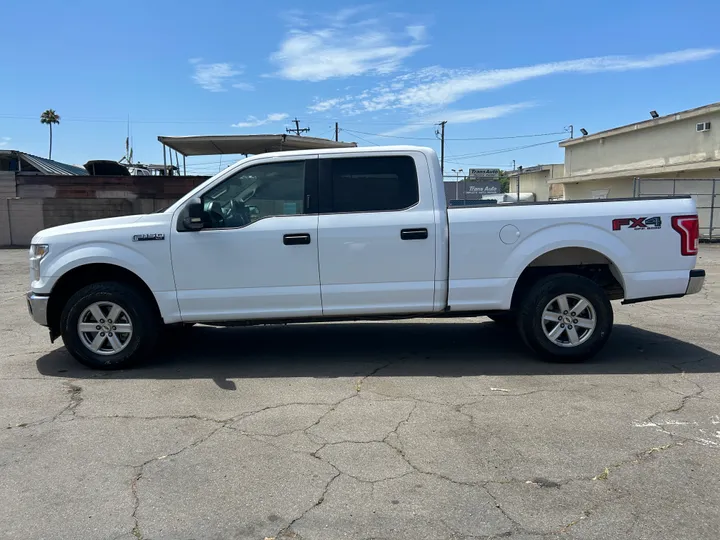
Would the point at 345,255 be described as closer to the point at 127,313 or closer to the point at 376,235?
the point at 376,235

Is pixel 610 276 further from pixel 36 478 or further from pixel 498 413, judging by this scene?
pixel 36 478

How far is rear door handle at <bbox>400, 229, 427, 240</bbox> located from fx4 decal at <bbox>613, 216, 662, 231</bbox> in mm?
1881

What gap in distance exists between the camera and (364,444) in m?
3.75

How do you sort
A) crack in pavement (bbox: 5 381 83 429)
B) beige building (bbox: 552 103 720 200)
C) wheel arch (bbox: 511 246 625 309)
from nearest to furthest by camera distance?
crack in pavement (bbox: 5 381 83 429) → wheel arch (bbox: 511 246 625 309) → beige building (bbox: 552 103 720 200)

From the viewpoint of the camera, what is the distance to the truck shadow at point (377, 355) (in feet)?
17.5

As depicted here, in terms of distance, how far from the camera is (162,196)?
21.7 m

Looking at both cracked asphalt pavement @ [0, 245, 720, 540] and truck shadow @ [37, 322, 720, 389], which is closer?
cracked asphalt pavement @ [0, 245, 720, 540]

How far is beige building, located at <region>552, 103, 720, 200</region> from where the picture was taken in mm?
22500

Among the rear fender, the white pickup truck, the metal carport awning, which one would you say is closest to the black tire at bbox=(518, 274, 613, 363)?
the white pickup truck

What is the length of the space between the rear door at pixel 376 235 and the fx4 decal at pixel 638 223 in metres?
1.82

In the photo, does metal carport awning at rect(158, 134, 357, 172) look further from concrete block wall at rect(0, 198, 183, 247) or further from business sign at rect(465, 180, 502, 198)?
business sign at rect(465, 180, 502, 198)

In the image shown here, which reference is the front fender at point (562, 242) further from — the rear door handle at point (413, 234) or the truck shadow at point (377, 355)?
the truck shadow at point (377, 355)

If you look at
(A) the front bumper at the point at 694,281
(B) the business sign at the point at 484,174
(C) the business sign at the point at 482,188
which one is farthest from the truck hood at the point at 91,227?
(B) the business sign at the point at 484,174

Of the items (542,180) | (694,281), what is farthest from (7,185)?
(542,180)
